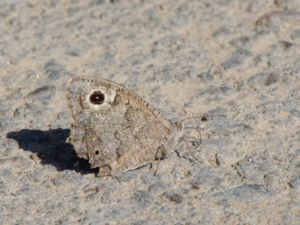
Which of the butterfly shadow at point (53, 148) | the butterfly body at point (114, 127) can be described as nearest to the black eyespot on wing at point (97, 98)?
the butterfly body at point (114, 127)

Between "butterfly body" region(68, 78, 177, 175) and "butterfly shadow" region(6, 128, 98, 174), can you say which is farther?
"butterfly shadow" region(6, 128, 98, 174)

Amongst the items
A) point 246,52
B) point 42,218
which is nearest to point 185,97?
point 246,52

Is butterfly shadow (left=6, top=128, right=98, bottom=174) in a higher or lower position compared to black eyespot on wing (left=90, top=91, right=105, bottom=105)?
lower

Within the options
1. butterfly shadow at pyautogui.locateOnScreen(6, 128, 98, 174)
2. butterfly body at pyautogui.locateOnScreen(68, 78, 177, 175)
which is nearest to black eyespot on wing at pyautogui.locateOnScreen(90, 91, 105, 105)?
butterfly body at pyautogui.locateOnScreen(68, 78, 177, 175)

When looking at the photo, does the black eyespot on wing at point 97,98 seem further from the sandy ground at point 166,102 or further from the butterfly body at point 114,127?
the sandy ground at point 166,102

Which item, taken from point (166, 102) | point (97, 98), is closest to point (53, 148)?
point (97, 98)

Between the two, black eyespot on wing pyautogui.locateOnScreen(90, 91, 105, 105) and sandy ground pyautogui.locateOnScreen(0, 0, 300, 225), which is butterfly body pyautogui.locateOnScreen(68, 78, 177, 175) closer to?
black eyespot on wing pyautogui.locateOnScreen(90, 91, 105, 105)
